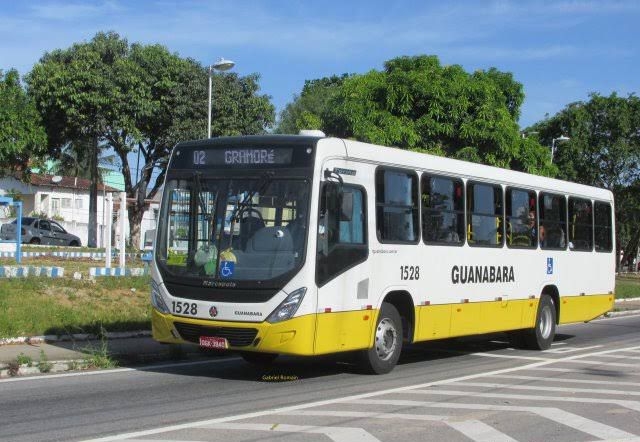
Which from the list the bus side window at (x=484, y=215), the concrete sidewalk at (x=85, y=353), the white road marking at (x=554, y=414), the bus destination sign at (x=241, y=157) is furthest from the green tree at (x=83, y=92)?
the white road marking at (x=554, y=414)

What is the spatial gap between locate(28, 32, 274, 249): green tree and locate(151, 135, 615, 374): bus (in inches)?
1126

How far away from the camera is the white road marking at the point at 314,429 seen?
738 cm

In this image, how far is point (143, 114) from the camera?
3931cm

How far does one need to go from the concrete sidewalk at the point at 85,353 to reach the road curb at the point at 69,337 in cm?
3

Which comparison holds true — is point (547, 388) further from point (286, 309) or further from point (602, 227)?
point (602, 227)

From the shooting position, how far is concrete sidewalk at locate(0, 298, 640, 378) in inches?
437

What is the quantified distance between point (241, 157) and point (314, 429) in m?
4.03

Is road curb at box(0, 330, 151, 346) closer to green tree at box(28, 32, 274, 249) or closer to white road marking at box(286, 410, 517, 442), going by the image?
white road marking at box(286, 410, 517, 442)

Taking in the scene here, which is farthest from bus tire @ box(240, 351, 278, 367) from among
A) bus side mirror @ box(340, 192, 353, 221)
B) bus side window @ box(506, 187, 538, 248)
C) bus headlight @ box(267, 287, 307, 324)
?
bus side window @ box(506, 187, 538, 248)

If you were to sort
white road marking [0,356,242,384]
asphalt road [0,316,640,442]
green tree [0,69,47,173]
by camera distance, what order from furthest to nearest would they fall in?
green tree [0,69,47,173]
white road marking [0,356,242,384]
asphalt road [0,316,640,442]

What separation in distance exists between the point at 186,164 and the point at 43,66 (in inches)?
1253

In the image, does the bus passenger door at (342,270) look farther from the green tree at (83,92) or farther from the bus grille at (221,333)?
the green tree at (83,92)

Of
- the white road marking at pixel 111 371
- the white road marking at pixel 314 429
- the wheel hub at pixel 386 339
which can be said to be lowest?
the white road marking at pixel 314 429

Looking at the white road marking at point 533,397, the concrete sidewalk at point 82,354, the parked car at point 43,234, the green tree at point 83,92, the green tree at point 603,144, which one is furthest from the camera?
the parked car at point 43,234
